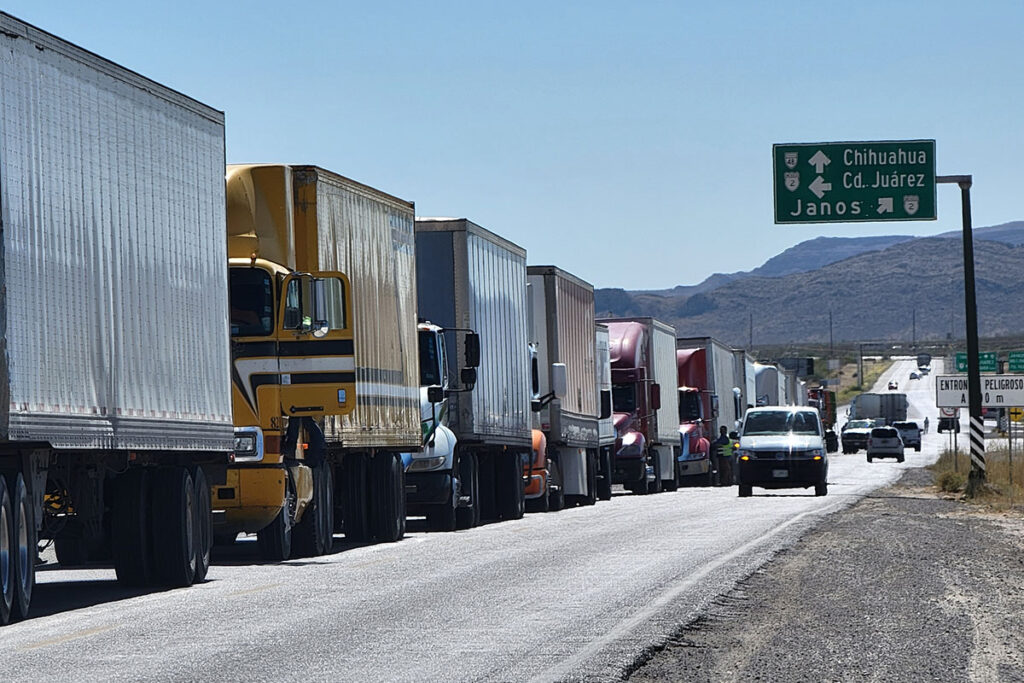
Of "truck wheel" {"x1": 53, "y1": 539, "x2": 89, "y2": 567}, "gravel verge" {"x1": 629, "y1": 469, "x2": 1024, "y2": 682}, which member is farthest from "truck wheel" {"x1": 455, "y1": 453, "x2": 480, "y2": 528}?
"truck wheel" {"x1": 53, "y1": 539, "x2": 89, "y2": 567}

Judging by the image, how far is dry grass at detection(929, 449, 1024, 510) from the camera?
30.8 m

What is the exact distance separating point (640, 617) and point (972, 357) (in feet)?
78.2

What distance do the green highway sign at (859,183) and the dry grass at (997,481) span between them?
16.7 feet

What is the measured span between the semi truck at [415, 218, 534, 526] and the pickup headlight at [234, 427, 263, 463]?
7.31 metres

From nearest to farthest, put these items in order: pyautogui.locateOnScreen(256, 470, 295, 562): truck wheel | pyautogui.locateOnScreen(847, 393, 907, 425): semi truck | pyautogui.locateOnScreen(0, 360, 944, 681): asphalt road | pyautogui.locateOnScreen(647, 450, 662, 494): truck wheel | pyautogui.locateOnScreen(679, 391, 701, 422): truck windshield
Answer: pyautogui.locateOnScreen(0, 360, 944, 681): asphalt road
pyautogui.locateOnScreen(256, 470, 295, 562): truck wheel
pyautogui.locateOnScreen(647, 450, 662, 494): truck wheel
pyautogui.locateOnScreen(679, 391, 701, 422): truck windshield
pyautogui.locateOnScreen(847, 393, 907, 425): semi truck

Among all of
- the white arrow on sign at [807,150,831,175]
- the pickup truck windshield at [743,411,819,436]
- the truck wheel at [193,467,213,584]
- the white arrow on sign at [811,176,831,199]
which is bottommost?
the truck wheel at [193,467,213,584]

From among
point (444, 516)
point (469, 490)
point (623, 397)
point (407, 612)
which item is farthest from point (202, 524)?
point (623, 397)

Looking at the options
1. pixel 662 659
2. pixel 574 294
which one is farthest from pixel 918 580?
pixel 574 294

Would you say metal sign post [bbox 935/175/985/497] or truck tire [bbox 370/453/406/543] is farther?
metal sign post [bbox 935/175/985/497]

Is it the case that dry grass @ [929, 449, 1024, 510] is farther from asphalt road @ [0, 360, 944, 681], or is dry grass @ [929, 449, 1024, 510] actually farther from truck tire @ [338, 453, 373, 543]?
truck tire @ [338, 453, 373, 543]

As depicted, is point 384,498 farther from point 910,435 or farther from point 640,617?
point 910,435

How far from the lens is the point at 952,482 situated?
37.0 m

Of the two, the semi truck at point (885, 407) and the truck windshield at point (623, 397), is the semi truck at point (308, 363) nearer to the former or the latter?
the truck windshield at point (623, 397)

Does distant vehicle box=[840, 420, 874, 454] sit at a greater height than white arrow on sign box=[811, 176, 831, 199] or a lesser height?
lesser
